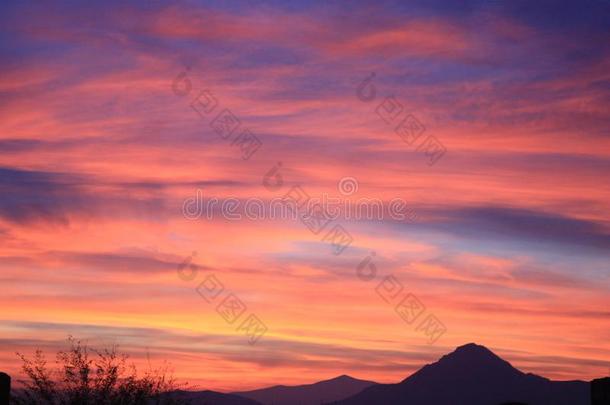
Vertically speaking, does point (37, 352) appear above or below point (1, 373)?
above

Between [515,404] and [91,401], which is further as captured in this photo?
[91,401]

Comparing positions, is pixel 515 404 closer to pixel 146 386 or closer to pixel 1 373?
pixel 1 373

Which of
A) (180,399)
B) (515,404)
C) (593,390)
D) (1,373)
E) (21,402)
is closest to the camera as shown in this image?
(1,373)

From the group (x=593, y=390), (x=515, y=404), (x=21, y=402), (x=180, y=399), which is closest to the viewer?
(x=593, y=390)

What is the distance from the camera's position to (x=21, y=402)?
32.5 metres

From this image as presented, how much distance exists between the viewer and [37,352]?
1286 inches

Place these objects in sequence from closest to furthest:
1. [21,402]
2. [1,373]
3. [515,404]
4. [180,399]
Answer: [1,373] < [515,404] < [21,402] < [180,399]

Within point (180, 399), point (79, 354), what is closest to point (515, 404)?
point (180, 399)

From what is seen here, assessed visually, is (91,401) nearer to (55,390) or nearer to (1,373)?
(55,390)

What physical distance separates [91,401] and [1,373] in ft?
50.0

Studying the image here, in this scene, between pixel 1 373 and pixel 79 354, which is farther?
pixel 79 354

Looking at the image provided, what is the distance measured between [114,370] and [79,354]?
58.5 inches

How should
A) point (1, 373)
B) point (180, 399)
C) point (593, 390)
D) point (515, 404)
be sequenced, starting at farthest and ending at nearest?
1. point (180, 399)
2. point (515, 404)
3. point (593, 390)
4. point (1, 373)

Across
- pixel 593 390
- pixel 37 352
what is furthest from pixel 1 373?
pixel 37 352
